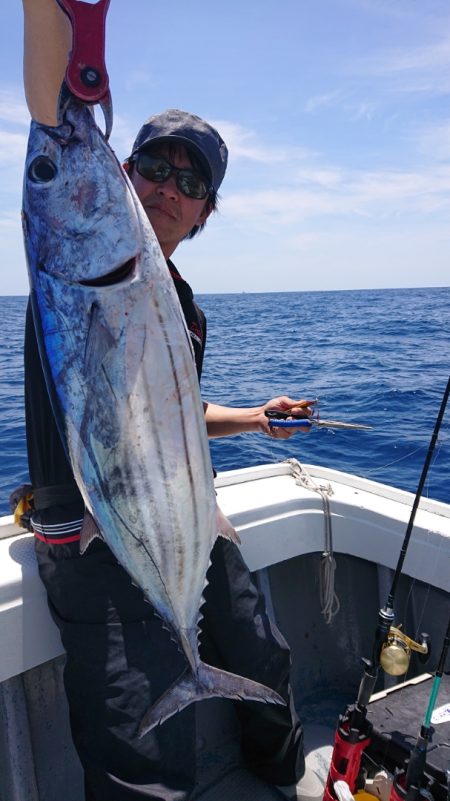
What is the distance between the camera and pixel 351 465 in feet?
25.9

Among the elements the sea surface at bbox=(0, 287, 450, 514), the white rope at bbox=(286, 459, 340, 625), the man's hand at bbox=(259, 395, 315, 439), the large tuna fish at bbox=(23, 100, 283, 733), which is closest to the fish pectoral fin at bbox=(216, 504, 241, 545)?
the large tuna fish at bbox=(23, 100, 283, 733)

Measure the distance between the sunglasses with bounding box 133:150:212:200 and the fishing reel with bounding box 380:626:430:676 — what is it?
1851 millimetres

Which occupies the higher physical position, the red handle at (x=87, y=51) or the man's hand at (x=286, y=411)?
the red handle at (x=87, y=51)

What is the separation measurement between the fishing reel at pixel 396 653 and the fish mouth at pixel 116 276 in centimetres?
178

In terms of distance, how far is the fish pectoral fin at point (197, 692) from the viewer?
172 centimetres

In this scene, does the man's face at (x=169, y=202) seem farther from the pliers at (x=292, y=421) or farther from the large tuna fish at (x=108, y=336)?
the pliers at (x=292, y=421)

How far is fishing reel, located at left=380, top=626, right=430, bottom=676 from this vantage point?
7.45ft

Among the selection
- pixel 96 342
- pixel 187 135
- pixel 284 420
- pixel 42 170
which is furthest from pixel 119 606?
pixel 187 135

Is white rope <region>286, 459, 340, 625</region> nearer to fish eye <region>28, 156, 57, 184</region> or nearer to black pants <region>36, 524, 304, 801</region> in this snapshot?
black pants <region>36, 524, 304, 801</region>

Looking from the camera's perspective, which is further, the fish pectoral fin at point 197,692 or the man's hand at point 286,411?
the man's hand at point 286,411

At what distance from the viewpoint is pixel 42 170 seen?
142cm

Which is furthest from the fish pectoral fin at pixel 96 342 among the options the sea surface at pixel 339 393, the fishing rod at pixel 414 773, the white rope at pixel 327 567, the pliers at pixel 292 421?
the sea surface at pixel 339 393

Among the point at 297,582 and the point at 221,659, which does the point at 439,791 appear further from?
the point at 297,582

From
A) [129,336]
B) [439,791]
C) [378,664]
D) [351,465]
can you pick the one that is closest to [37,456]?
[129,336]
